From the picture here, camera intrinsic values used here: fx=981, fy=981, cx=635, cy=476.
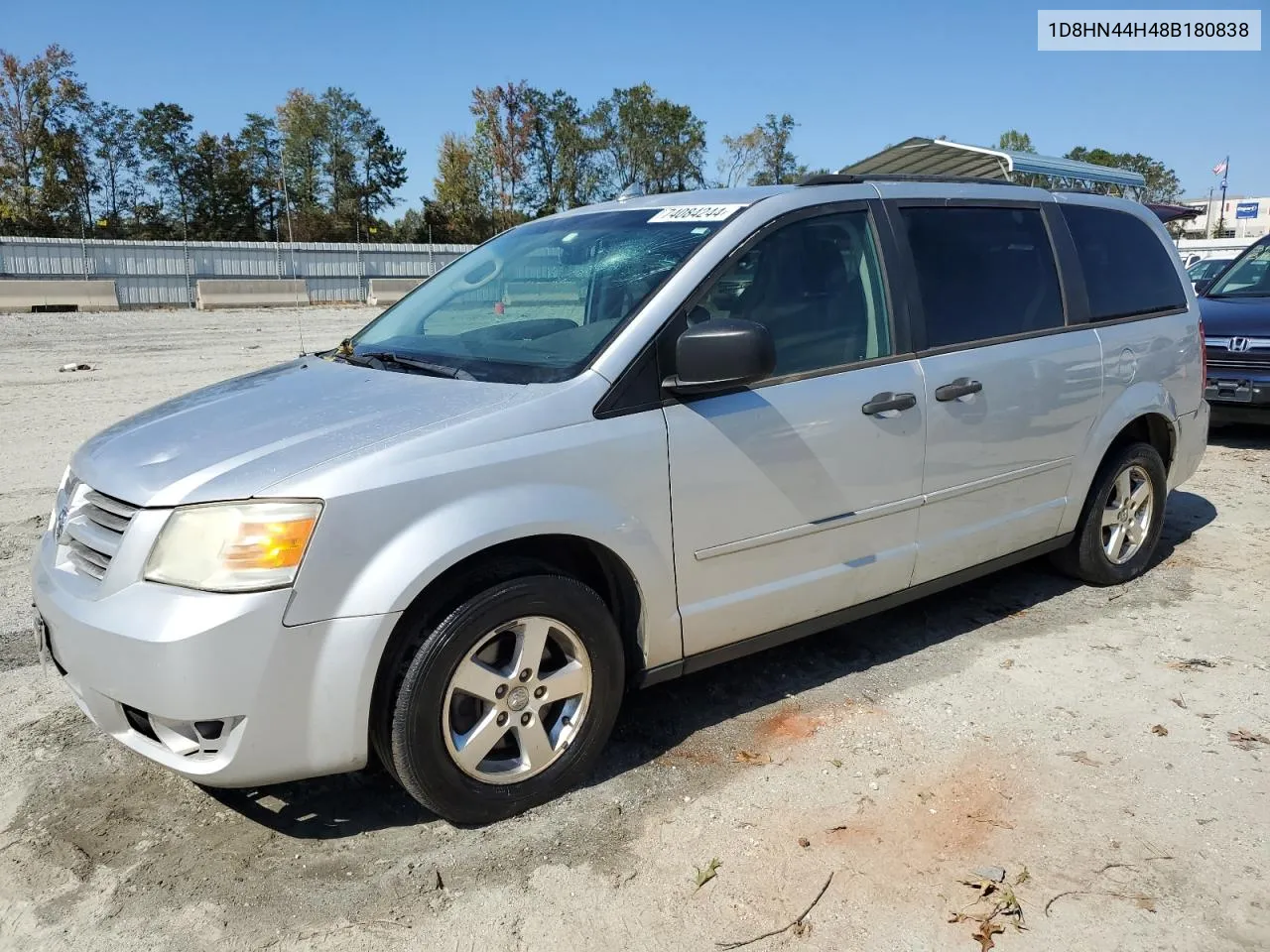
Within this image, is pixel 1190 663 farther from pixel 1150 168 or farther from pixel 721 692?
pixel 1150 168

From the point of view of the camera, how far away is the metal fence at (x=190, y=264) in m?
31.8

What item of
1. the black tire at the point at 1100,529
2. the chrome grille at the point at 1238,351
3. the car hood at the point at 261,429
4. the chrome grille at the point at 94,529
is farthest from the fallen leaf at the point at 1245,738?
the chrome grille at the point at 1238,351

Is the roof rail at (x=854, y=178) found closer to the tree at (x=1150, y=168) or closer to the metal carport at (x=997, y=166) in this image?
the metal carport at (x=997, y=166)

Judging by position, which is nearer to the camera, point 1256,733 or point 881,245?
point 1256,733

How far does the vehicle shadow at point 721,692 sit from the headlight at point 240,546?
91 centimetres

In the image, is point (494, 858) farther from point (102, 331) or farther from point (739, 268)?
point (102, 331)

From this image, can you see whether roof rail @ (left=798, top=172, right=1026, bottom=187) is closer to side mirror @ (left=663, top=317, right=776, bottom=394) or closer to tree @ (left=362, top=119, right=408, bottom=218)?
side mirror @ (left=663, top=317, right=776, bottom=394)

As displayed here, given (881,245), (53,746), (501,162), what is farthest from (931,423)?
(501,162)

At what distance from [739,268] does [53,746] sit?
9.45 feet

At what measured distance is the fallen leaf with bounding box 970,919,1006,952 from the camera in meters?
2.42

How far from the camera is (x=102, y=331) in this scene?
66.5 feet

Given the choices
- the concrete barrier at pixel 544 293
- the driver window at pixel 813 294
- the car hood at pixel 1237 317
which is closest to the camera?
the driver window at pixel 813 294

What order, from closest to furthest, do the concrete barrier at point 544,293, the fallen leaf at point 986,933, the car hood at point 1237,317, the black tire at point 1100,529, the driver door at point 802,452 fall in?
1. the fallen leaf at point 986,933
2. the driver door at point 802,452
3. the concrete barrier at point 544,293
4. the black tire at point 1100,529
5. the car hood at point 1237,317

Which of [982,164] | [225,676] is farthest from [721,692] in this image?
[982,164]
